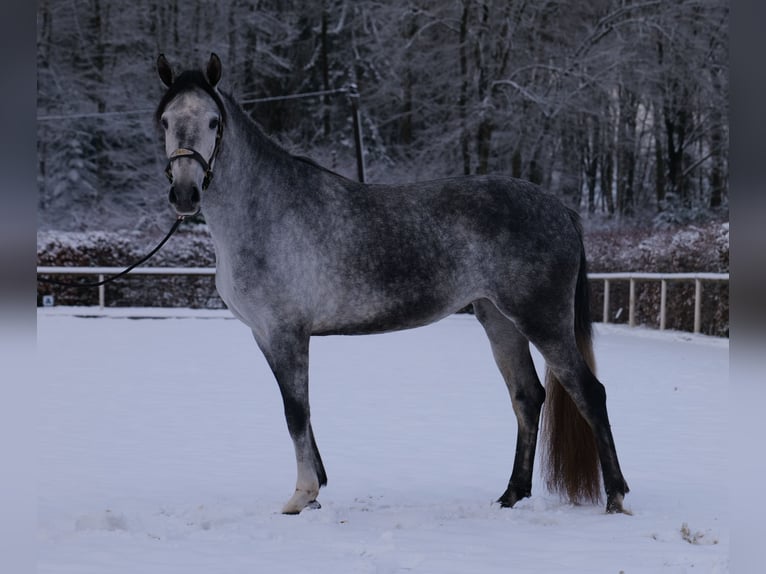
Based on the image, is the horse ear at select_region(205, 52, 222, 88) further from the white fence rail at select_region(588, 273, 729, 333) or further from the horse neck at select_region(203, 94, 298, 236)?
the white fence rail at select_region(588, 273, 729, 333)

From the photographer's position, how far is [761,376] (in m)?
1.49

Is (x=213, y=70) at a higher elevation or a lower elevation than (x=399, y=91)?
lower

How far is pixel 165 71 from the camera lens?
12.8ft

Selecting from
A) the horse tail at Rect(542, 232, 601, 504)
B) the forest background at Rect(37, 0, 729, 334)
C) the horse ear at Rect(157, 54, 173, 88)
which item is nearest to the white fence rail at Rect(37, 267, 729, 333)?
the forest background at Rect(37, 0, 729, 334)

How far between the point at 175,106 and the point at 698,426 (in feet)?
16.1

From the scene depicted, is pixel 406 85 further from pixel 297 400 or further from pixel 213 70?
pixel 297 400

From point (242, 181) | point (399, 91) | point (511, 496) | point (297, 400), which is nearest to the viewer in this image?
point (297, 400)

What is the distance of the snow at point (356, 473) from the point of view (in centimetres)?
340

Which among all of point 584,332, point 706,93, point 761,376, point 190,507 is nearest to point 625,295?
point 706,93

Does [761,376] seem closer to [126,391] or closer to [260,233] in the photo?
[260,233]

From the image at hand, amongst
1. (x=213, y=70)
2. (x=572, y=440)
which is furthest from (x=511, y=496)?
(x=213, y=70)


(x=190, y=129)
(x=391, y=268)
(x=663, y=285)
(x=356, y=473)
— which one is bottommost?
(x=356, y=473)

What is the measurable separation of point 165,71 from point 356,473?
2528 mm

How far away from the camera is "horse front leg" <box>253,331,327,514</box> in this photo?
156 inches
